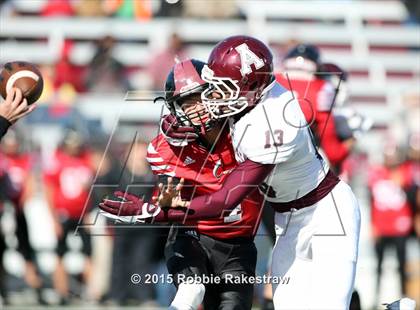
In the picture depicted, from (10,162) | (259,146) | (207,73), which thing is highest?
(10,162)

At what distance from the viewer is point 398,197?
378 inches

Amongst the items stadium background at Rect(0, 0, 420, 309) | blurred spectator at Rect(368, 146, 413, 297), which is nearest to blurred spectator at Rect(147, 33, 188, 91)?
stadium background at Rect(0, 0, 420, 309)

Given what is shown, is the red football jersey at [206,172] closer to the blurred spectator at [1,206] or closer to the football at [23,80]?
the football at [23,80]

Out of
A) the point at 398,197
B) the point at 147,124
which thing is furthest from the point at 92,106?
the point at 398,197

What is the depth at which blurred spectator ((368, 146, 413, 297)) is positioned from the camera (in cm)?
953

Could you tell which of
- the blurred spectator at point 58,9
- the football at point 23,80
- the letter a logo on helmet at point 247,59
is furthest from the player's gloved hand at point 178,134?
the blurred spectator at point 58,9

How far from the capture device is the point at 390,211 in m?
9.53

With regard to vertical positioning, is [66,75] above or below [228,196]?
above

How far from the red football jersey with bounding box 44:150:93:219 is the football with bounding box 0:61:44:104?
443 centimetres

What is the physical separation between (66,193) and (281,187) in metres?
5.03

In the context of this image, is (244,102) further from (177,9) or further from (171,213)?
(177,9)

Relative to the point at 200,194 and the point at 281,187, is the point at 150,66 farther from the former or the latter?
→ the point at 281,187

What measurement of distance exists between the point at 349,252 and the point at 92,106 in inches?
251

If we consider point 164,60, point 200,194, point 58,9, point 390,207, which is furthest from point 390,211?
point 58,9
